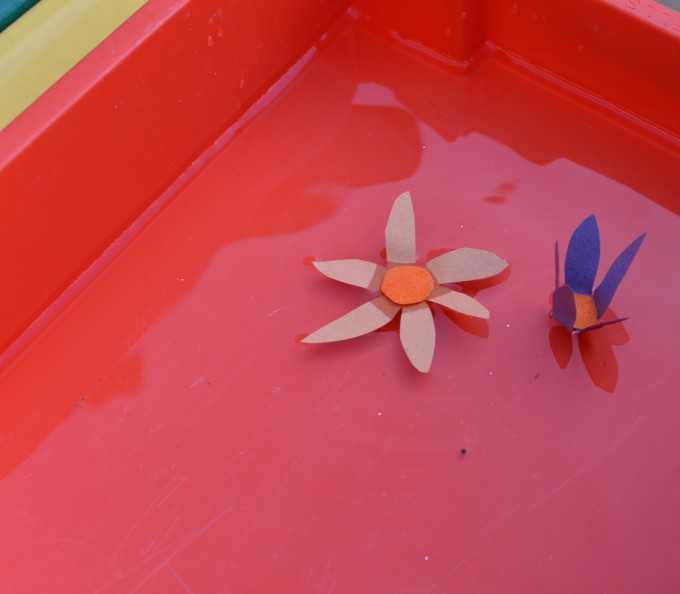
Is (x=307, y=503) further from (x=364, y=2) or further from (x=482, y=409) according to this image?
(x=364, y=2)

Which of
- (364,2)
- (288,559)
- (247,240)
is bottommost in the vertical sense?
(288,559)

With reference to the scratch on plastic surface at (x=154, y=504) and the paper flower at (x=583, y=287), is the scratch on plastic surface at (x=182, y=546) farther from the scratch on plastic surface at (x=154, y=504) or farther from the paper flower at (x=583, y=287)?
the paper flower at (x=583, y=287)

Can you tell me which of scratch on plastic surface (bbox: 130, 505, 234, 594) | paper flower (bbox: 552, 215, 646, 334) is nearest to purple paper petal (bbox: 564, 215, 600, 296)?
paper flower (bbox: 552, 215, 646, 334)

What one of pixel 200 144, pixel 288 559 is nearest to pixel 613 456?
pixel 288 559

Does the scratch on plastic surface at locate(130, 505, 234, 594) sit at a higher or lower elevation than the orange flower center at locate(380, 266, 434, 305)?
lower

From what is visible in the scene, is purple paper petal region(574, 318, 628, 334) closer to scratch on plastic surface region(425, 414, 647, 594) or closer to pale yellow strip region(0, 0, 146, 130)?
scratch on plastic surface region(425, 414, 647, 594)

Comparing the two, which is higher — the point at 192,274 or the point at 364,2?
the point at 364,2
